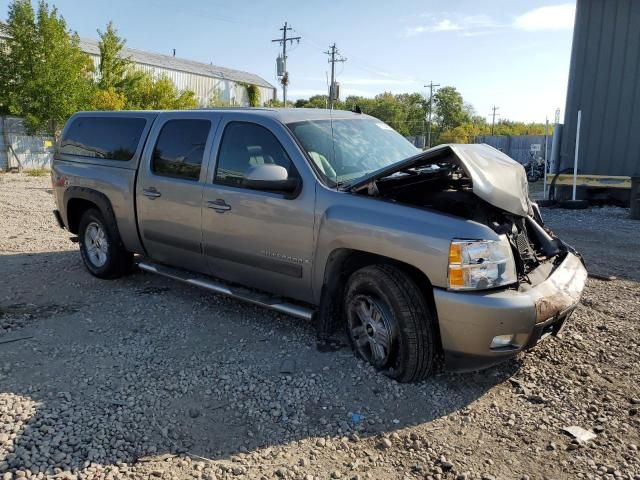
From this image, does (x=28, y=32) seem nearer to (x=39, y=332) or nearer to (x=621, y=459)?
(x=39, y=332)

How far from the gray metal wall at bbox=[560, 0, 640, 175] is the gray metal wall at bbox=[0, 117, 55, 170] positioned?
71.6ft

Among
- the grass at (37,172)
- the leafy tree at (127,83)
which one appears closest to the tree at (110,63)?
the leafy tree at (127,83)

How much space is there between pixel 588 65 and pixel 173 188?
1168cm

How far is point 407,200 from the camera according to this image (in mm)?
4148

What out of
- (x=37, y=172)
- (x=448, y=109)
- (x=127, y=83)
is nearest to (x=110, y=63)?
(x=127, y=83)

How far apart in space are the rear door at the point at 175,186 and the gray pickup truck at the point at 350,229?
0.05 feet

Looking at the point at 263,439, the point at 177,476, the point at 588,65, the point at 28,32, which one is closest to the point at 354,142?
the point at 263,439

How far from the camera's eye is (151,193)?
533 cm

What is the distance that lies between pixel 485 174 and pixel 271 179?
1517 millimetres

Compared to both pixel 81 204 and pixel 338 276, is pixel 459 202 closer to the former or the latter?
pixel 338 276

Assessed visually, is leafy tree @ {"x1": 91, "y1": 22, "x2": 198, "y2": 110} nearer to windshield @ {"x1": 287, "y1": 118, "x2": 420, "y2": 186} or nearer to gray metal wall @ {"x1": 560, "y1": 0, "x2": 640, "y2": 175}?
gray metal wall @ {"x1": 560, "y1": 0, "x2": 640, "y2": 175}

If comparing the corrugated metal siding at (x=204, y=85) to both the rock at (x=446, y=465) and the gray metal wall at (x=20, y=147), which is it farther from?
the rock at (x=446, y=465)

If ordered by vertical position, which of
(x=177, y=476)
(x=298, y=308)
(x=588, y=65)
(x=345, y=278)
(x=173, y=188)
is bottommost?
(x=177, y=476)

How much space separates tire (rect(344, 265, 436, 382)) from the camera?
11.5ft
